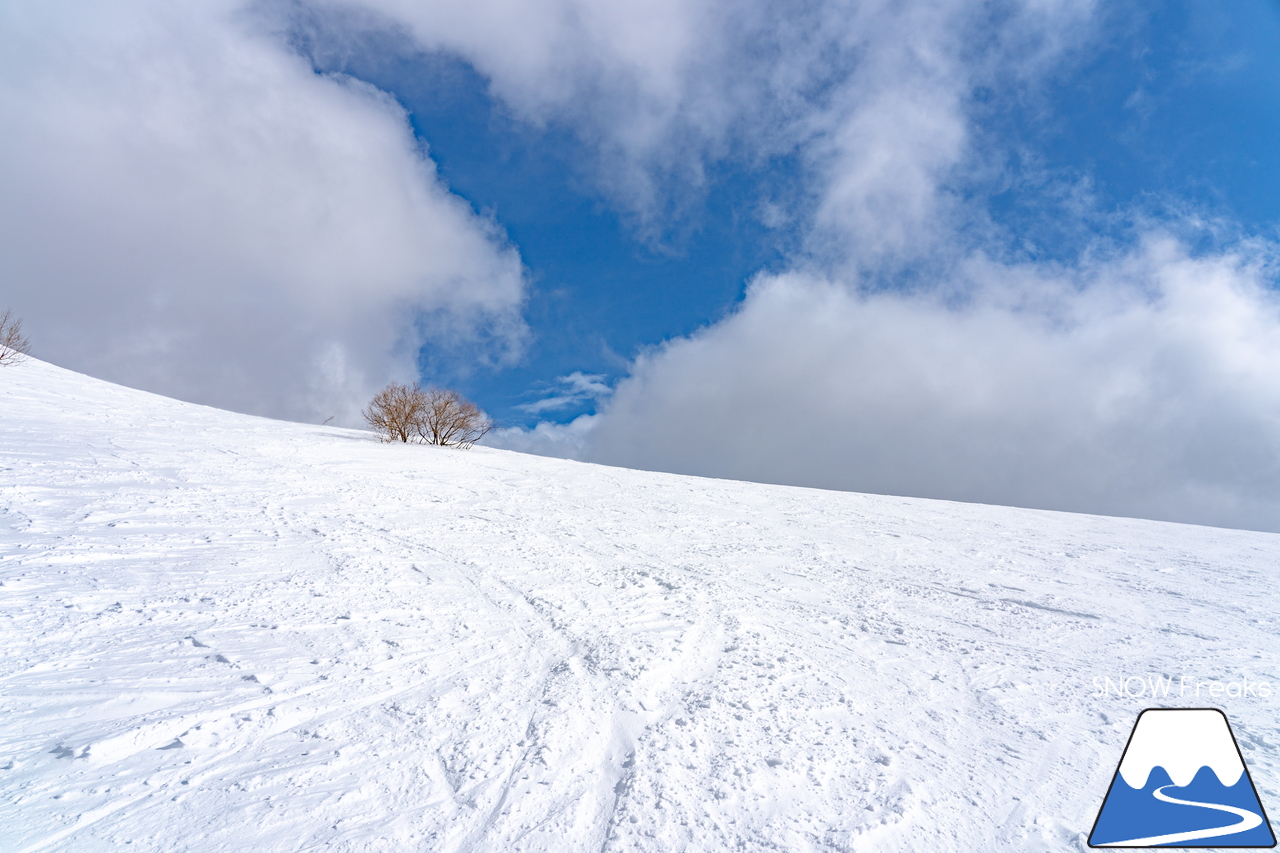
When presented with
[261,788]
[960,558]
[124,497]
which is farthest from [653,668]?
[124,497]

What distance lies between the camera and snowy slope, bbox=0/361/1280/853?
2.54 meters

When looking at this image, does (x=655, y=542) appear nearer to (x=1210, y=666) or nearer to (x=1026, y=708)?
(x=1026, y=708)

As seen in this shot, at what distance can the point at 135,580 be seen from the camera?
489 centimetres

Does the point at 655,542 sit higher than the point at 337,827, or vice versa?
the point at 655,542

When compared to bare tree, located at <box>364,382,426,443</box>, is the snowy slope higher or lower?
lower

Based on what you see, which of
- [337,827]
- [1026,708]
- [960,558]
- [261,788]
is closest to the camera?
[337,827]

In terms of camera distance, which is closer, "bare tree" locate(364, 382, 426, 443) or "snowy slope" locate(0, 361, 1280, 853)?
"snowy slope" locate(0, 361, 1280, 853)

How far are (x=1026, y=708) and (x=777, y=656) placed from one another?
5.49 feet

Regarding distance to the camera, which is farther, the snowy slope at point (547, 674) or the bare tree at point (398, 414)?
the bare tree at point (398, 414)

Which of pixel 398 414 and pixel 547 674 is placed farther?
pixel 398 414

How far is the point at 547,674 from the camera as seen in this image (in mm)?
3861

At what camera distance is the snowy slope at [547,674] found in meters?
2.54

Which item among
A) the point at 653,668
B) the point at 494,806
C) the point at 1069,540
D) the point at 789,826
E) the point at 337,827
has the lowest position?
the point at 337,827

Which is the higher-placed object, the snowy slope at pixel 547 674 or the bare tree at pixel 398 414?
the bare tree at pixel 398 414
